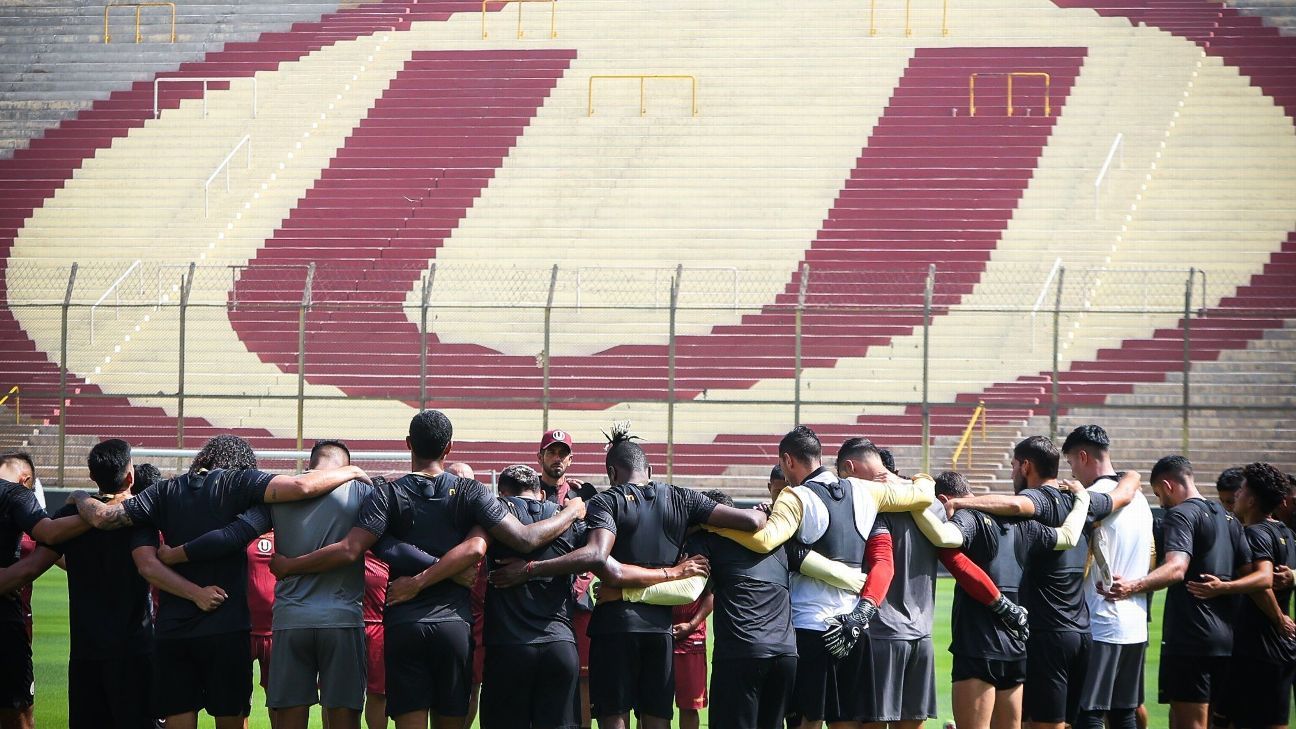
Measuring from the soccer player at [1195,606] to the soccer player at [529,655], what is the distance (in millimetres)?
3422

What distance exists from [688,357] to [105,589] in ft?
47.7

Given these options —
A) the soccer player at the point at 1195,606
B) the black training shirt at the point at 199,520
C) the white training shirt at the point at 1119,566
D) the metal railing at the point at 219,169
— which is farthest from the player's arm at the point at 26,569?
the metal railing at the point at 219,169

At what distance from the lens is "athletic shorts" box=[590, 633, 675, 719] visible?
693cm

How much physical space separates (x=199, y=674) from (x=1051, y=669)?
432 centimetres

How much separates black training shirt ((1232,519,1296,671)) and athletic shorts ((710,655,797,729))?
2963 mm

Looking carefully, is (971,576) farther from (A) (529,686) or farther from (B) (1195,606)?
(A) (529,686)

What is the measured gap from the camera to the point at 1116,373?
2125 centimetres

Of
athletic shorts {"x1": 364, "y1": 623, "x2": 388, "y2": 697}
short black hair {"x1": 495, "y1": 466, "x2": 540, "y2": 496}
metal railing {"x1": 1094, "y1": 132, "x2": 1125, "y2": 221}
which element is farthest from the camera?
metal railing {"x1": 1094, "y1": 132, "x2": 1125, "y2": 221}

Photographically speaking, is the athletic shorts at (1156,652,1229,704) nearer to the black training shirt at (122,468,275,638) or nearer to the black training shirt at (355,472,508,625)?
the black training shirt at (355,472,508,625)

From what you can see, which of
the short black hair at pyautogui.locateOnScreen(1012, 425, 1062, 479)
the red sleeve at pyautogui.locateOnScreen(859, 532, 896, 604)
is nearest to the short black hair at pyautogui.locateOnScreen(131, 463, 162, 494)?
the red sleeve at pyautogui.locateOnScreen(859, 532, 896, 604)

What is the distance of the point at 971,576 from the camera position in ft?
24.0

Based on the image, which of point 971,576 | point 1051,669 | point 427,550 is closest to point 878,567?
point 971,576

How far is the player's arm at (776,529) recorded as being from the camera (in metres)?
6.88

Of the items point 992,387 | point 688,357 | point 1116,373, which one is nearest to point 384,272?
point 688,357
